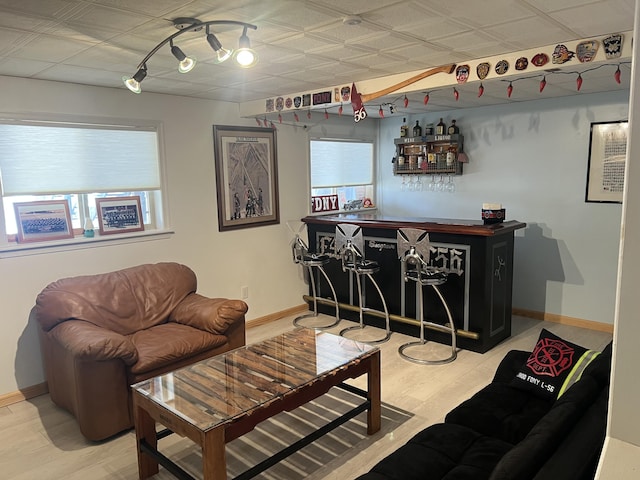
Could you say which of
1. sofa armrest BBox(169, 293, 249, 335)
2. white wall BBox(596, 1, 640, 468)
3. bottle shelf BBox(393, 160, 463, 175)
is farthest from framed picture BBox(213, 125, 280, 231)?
white wall BBox(596, 1, 640, 468)

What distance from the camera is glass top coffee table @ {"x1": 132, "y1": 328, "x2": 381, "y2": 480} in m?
2.24

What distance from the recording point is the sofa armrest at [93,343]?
287 centimetres

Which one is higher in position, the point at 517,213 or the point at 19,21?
the point at 19,21

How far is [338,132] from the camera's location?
6.00 metres

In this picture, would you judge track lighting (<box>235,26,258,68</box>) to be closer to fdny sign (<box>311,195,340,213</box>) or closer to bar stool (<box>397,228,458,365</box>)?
bar stool (<box>397,228,458,365</box>)

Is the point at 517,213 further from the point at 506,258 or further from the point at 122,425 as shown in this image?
the point at 122,425

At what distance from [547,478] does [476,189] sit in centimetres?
469

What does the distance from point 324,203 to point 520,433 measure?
4.13 m

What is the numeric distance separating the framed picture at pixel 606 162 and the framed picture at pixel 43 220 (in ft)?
15.8

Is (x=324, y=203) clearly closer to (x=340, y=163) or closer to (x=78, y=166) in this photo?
(x=340, y=163)

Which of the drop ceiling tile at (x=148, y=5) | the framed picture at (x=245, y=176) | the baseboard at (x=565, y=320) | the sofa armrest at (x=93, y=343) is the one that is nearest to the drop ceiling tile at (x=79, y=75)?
the framed picture at (x=245, y=176)

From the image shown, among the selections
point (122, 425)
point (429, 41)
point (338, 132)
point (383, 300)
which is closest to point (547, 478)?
point (429, 41)

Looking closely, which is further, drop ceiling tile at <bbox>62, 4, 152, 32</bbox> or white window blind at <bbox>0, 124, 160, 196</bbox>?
white window blind at <bbox>0, 124, 160, 196</bbox>

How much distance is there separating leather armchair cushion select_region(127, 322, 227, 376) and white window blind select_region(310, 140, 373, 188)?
9.01 ft
